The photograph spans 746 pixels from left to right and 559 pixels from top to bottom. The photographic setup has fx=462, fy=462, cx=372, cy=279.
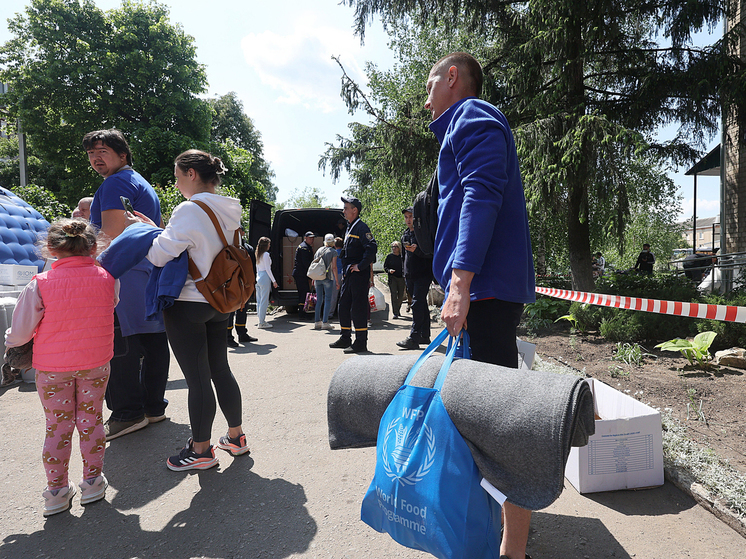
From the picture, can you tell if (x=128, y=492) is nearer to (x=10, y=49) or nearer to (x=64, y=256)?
(x=64, y=256)

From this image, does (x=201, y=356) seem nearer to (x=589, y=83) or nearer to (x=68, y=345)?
(x=68, y=345)

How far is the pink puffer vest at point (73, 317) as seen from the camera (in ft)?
8.50

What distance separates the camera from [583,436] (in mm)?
1472

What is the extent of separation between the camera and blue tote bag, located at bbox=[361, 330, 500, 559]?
1441 mm

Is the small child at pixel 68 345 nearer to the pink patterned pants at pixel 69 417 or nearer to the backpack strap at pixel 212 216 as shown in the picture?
the pink patterned pants at pixel 69 417

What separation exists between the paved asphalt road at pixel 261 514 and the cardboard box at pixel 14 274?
2.85 meters

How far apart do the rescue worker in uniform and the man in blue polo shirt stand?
327cm

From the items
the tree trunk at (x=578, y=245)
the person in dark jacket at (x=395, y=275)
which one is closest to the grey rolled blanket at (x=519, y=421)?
the tree trunk at (x=578, y=245)

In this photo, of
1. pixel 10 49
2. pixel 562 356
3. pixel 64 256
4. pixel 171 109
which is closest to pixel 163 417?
pixel 64 256

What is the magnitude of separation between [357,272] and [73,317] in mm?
4433

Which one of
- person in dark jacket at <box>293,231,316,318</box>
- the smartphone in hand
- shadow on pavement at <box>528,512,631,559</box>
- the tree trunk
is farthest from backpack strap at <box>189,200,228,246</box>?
the tree trunk

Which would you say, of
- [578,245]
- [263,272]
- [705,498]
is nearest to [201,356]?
[705,498]

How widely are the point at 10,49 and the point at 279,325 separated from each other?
25503mm

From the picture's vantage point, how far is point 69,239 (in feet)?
8.81
